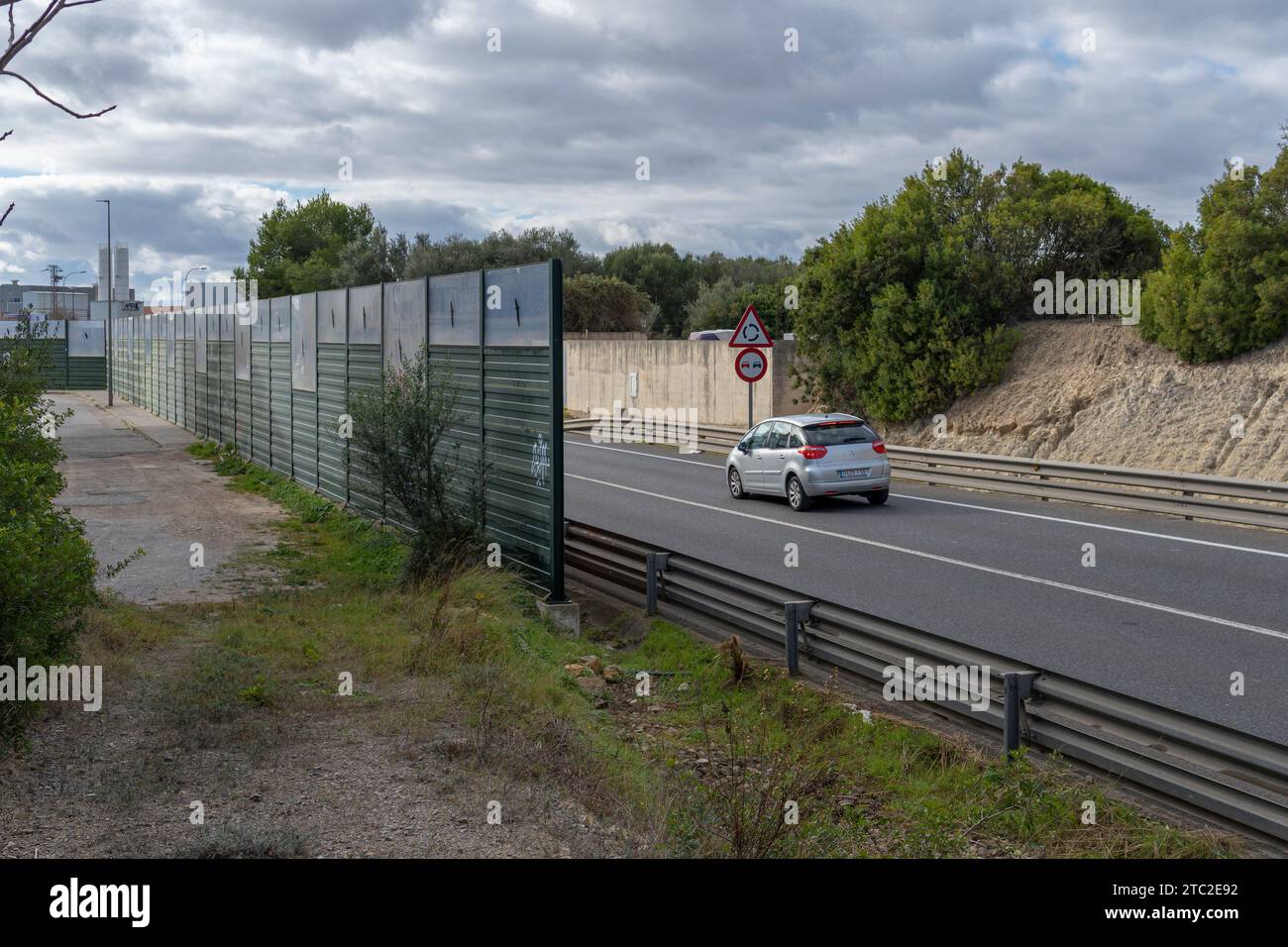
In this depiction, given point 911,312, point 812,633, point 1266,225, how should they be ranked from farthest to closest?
point 911,312 → point 1266,225 → point 812,633

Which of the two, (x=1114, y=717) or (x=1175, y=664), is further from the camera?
(x=1175, y=664)

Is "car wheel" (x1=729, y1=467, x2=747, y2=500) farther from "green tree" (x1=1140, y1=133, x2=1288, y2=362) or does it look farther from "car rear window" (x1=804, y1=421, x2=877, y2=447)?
"green tree" (x1=1140, y1=133, x2=1288, y2=362)

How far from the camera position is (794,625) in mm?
9414

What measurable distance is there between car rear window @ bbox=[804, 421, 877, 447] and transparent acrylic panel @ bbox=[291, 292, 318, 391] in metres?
8.06

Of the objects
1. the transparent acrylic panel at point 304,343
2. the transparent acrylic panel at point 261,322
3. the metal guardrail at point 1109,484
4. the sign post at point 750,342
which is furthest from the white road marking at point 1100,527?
the transparent acrylic panel at point 261,322

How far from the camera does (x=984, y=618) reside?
11.5 m

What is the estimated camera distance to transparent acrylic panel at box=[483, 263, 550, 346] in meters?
11.2

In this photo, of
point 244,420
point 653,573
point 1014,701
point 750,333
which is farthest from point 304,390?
point 1014,701

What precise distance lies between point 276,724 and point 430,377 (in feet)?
21.2

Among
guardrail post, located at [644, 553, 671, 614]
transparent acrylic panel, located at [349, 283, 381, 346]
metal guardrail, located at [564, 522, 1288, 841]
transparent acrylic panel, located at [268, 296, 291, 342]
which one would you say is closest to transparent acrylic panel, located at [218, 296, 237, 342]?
transparent acrylic panel, located at [268, 296, 291, 342]

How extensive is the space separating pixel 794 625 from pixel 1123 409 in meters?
17.1
